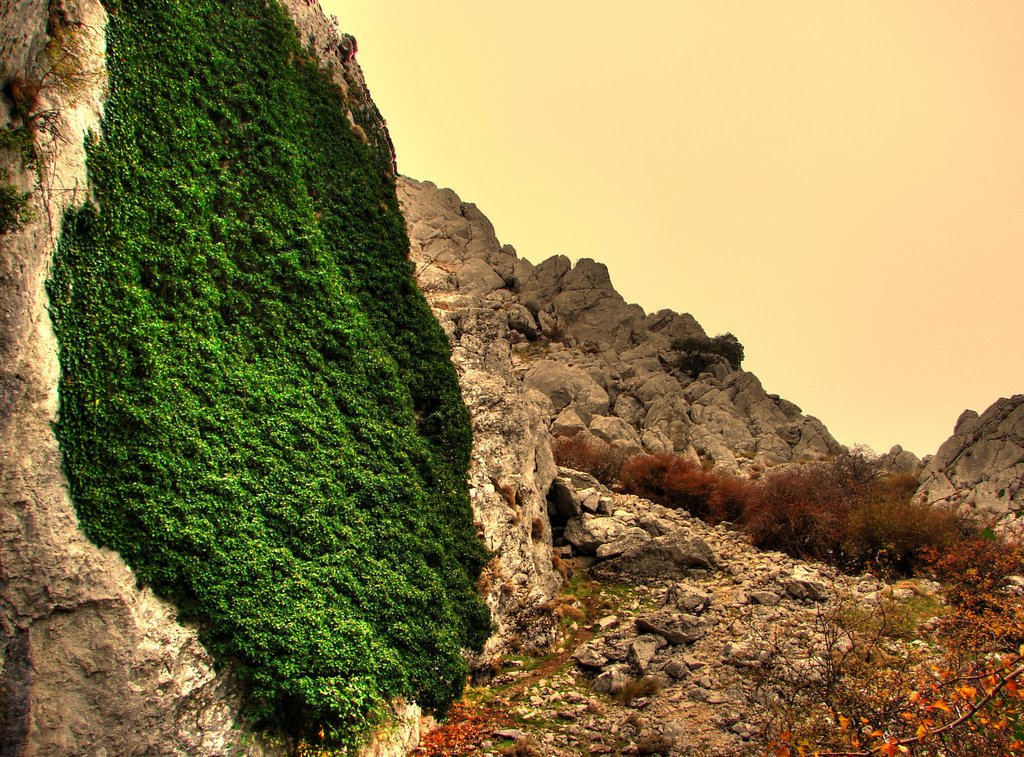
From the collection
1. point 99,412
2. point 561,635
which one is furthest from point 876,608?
point 99,412

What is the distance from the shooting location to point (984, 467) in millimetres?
28641

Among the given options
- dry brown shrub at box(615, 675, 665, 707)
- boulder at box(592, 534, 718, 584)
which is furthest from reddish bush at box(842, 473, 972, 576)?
dry brown shrub at box(615, 675, 665, 707)

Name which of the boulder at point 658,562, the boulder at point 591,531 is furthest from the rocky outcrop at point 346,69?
the boulder at point 658,562

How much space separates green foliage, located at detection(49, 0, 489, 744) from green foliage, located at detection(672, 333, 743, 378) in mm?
42666

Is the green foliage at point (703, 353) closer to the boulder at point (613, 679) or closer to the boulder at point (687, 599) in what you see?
the boulder at point (687, 599)

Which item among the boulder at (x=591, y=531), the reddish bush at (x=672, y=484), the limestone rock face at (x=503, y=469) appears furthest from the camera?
the reddish bush at (x=672, y=484)

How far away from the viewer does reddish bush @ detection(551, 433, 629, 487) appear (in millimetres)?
27406

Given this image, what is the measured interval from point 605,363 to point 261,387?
40.9m

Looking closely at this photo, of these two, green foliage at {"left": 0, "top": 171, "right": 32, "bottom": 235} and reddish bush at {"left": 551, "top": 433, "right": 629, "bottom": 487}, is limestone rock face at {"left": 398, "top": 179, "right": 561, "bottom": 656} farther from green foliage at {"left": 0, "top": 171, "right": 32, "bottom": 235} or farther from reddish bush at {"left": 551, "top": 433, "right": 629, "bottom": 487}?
green foliage at {"left": 0, "top": 171, "right": 32, "bottom": 235}

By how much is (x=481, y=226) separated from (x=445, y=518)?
163ft

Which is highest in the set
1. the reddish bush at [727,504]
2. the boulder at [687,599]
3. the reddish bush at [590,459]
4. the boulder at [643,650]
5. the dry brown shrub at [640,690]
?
the reddish bush at [590,459]

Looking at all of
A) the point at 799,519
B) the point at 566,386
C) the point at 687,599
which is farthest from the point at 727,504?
the point at 566,386

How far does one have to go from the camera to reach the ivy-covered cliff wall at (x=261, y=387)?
8.48 metres

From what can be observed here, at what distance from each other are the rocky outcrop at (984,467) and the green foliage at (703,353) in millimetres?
23320
